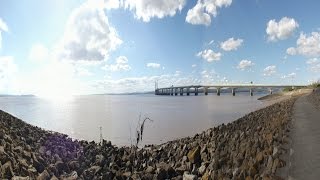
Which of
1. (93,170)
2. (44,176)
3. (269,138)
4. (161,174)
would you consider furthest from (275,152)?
(44,176)

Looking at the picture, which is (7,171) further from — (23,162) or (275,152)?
(275,152)

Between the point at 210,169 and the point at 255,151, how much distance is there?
1.64m

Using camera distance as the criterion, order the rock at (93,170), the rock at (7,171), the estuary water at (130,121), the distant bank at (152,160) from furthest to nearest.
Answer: the estuary water at (130,121), the rock at (93,170), the rock at (7,171), the distant bank at (152,160)

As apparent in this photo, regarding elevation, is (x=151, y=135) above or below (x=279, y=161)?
below

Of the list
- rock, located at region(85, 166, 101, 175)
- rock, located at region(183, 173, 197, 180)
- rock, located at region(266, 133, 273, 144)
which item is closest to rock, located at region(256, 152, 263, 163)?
rock, located at region(266, 133, 273, 144)

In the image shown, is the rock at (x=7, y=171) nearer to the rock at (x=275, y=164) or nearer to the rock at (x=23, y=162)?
the rock at (x=23, y=162)

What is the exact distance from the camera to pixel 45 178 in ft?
40.5

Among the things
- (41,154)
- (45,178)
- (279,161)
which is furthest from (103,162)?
(279,161)

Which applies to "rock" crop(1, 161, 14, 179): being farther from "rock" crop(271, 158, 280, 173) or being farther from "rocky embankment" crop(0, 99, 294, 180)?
"rock" crop(271, 158, 280, 173)

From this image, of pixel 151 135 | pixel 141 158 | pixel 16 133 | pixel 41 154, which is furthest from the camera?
pixel 151 135

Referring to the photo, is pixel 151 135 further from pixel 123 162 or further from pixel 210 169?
pixel 210 169

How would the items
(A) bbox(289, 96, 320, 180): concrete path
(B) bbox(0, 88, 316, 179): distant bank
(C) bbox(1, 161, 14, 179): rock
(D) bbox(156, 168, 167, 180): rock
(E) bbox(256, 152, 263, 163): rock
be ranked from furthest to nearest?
(D) bbox(156, 168, 167, 180): rock, (C) bbox(1, 161, 14, 179): rock, (B) bbox(0, 88, 316, 179): distant bank, (E) bbox(256, 152, 263, 163): rock, (A) bbox(289, 96, 320, 180): concrete path

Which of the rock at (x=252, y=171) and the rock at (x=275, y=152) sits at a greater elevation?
the rock at (x=275, y=152)

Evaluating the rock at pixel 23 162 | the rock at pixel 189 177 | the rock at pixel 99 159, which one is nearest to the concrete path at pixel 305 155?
the rock at pixel 189 177
